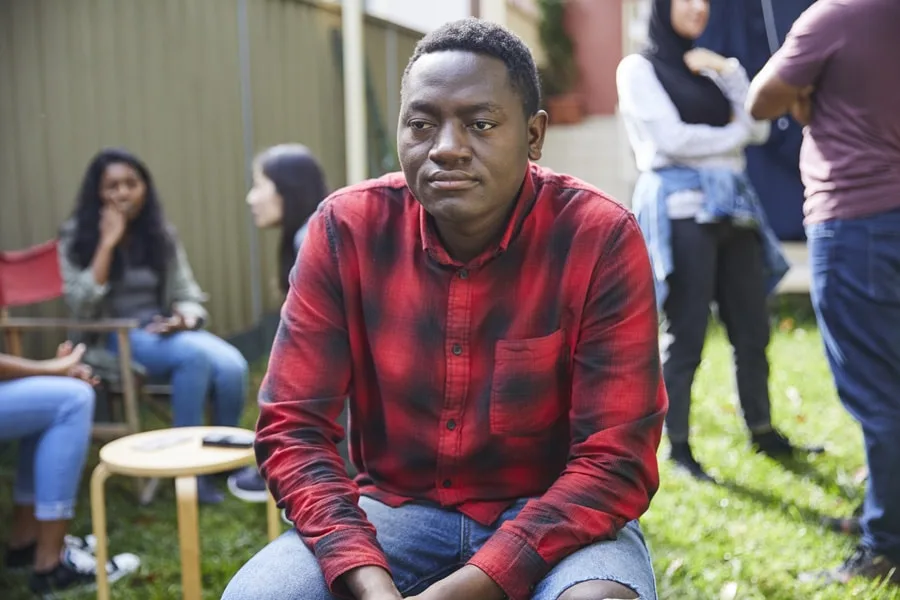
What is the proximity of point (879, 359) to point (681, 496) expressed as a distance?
1.16 m

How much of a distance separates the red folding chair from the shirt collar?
235 cm

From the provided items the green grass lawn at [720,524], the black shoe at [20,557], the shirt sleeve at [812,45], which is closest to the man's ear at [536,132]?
the shirt sleeve at [812,45]

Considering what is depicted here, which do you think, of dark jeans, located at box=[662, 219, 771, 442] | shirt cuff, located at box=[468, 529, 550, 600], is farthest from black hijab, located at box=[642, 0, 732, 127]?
shirt cuff, located at box=[468, 529, 550, 600]

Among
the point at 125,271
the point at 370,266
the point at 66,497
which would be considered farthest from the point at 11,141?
the point at 370,266

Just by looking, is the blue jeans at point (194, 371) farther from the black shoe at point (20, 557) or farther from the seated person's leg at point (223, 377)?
the black shoe at point (20, 557)

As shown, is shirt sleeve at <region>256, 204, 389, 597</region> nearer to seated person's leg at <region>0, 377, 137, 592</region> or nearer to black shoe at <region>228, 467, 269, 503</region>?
seated person's leg at <region>0, 377, 137, 592</region>

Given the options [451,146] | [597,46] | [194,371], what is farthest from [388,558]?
[597,46]

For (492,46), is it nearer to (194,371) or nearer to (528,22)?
(194,371)

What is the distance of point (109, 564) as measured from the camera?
10.9 ft

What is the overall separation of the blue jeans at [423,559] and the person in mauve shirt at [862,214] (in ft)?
4.09

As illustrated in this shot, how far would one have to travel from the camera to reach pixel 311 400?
1.98 metres

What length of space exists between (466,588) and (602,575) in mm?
254

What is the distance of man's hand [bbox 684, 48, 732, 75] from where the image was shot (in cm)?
371

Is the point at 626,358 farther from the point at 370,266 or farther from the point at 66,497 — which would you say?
the point at 66,497
